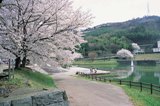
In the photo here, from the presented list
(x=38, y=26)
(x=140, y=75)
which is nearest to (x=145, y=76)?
(x=140, y=75)

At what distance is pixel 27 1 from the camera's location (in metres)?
15.9

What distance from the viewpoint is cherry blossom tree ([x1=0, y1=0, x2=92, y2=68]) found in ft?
49.4

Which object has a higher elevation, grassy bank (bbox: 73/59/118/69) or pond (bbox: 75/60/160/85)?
grassy bank (bbox: 73/59/118/69)

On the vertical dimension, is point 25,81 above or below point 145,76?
Answer: above

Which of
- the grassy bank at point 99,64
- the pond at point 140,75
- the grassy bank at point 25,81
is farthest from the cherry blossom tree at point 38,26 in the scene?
the grassy bank at point 99,64

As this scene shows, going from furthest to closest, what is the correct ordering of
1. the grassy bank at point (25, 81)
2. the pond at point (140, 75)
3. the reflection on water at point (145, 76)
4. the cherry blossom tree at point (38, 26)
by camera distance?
the pond at point (140, 75)
the reflection on water at point (145, 76)
the cherry blossom tree at point (38, 26)
the grassy bank at point (25, 81)

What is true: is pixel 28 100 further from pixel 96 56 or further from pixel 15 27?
pixel 96 56

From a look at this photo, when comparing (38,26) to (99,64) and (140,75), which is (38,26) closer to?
(140,75)

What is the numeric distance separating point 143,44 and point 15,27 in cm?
16576

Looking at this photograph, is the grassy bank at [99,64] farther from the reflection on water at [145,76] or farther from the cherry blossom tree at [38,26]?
the cherry blossom tree at [38,26]

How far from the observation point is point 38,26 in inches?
683

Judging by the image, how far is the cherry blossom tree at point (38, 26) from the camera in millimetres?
15047

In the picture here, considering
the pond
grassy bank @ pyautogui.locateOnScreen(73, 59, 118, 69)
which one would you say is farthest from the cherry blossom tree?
grassy bank @ pyautogui.locateOnScreen(73, 59, 118, 69)

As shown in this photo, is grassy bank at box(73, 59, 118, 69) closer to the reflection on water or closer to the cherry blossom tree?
the reflection on water
